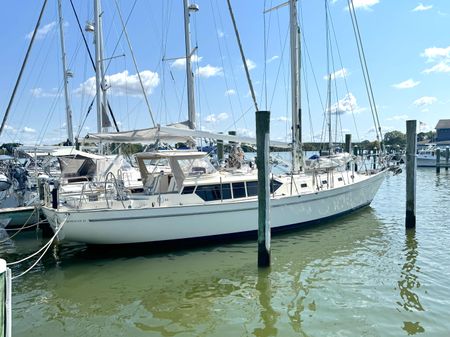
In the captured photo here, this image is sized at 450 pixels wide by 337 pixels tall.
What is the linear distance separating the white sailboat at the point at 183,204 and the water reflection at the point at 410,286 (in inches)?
152

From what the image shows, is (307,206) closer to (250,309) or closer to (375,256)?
(375,256)

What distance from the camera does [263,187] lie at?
1012 cm

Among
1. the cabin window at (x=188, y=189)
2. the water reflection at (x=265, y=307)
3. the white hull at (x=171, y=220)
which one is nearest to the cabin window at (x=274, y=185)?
the white hull at (x=171, y=220)

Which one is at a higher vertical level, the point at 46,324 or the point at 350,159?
the point at 350,159

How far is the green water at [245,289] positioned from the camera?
24.3 feet

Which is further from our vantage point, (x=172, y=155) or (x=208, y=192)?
(x=208, y=192)

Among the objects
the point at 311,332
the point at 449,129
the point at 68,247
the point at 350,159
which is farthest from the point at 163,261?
the point at 449,129

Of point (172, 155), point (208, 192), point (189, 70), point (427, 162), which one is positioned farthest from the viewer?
point (427, 162)

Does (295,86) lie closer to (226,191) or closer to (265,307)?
(226,191)

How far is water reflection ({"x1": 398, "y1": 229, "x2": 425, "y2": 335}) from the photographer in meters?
7.25

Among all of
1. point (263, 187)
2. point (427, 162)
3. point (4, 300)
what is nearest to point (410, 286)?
point (263, 187)

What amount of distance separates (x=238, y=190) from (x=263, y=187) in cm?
315

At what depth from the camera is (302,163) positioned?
679 inches

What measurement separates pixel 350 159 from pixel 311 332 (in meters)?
13.3
